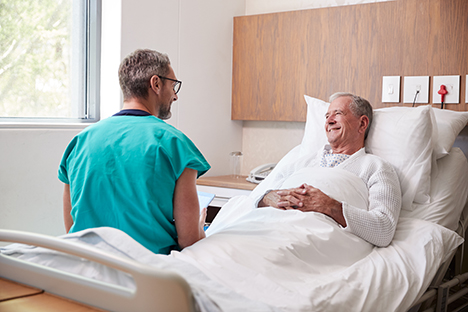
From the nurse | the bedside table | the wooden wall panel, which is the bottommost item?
the bedside table

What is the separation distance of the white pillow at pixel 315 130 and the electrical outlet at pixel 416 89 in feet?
1.63

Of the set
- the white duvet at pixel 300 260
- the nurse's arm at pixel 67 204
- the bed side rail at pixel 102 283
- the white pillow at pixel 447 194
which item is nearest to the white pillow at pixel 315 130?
the white duvet at pixel 300 260

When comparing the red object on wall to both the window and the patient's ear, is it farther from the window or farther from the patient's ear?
the window

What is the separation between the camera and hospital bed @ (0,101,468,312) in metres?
0.95

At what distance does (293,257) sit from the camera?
4.46 feet

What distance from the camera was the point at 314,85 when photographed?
2885mm

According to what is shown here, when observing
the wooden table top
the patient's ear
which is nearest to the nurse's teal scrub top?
the patient's ear

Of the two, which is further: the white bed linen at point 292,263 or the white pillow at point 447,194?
the white pillow at point 447,194

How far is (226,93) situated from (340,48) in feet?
→ 2.94

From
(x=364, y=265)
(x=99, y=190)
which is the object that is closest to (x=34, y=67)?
(x=99, y=190)

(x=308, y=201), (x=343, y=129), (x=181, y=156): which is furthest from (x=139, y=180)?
(x=343, y=129)

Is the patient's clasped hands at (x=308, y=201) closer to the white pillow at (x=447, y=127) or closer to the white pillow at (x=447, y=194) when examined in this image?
the white pillow at (x=447, y=194)

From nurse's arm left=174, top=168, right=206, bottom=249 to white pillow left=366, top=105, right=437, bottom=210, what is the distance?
1138 millimetres

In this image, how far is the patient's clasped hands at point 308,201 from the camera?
5.55 feet
